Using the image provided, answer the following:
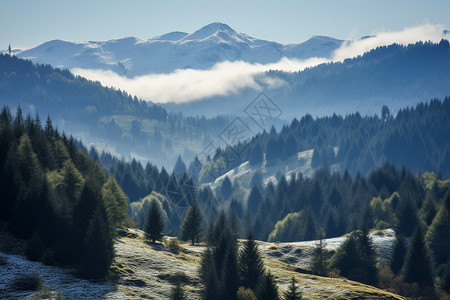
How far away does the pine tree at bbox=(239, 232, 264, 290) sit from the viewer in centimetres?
7919

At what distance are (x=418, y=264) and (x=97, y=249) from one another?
64.3 metres

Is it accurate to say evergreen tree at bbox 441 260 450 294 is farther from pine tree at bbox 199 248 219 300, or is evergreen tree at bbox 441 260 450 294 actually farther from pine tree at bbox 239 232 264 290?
pine tree at bbox 199 248 219 300

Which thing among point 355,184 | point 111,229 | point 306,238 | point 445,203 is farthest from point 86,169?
point 355,184

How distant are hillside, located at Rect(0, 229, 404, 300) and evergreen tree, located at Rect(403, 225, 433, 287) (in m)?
20.2

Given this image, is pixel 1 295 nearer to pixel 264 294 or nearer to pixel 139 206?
pixel 264 294

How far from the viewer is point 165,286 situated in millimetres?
75250

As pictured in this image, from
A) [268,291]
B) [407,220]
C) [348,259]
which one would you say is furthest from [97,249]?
[407,220]

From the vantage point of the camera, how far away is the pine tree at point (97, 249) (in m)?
70.8

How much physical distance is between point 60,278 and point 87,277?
3.87 m

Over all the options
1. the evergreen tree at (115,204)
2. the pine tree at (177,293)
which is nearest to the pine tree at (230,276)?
the pine tree at (177,293)

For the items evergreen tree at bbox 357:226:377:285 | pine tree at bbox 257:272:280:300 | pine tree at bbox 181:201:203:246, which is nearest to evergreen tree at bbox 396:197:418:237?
evergreen tree at bbox 357:226:377:285

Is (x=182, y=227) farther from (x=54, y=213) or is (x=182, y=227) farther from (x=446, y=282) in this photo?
(x=446, y=282)

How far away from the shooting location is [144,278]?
7569 centimetres

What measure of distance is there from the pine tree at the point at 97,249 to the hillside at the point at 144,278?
197 centimetres
